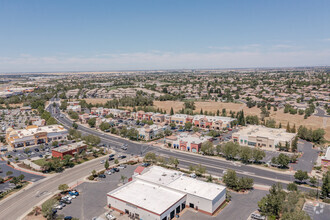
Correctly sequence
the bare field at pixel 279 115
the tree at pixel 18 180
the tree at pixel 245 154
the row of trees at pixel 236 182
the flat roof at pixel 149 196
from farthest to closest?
the bare field at pixel 279 115, the tree at pixel 245 154, the tree at pixel 18 180, the row of trees at pixel 236 182, the flat roof at pixel 149 196

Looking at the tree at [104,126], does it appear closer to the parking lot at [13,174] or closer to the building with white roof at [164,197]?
the parking lot at [13,174]

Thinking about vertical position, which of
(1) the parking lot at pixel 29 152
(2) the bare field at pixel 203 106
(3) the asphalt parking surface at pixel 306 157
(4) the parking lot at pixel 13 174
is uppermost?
(2) the bare field at pixel 203 106

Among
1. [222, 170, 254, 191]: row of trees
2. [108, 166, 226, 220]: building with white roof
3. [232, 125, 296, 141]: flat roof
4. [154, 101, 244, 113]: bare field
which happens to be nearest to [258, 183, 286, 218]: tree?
[108, 166, 226, 220]: building with white roof

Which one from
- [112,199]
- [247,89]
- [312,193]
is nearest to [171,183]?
[112,199]

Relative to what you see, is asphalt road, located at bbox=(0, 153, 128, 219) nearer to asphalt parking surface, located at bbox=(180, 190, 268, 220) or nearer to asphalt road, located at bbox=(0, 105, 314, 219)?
asphalt road, located at bbox=(0, 105, 314, 219)

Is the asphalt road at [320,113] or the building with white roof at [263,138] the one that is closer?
the building with white roof at [263,138]

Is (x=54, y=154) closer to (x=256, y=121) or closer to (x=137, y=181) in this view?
(x=137, y=181)

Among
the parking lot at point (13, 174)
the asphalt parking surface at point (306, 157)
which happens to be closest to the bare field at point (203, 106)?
the asphalt parking surface at point (306, 157)
